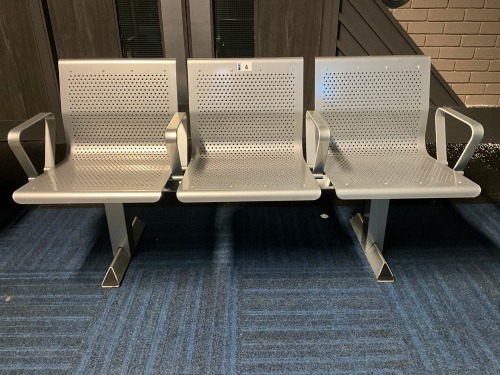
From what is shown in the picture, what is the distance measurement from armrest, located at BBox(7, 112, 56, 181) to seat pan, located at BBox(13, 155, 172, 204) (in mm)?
37

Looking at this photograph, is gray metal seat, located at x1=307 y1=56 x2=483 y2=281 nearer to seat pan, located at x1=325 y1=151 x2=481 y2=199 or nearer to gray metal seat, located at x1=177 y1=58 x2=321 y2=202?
seat pan, located at x1=325 y1=151 x2=481 y2=199

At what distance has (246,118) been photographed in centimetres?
192

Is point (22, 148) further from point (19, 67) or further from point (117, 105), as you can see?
point (19, 67)

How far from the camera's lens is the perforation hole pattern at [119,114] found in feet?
6.12

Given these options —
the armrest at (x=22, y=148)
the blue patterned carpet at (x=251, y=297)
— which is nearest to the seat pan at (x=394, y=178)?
the blue patterned carpet at (x=251, y=297)

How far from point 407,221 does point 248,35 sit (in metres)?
1.58

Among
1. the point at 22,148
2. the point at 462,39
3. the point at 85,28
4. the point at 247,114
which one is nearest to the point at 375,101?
the point at 247,114

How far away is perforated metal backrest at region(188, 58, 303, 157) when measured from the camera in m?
1.86

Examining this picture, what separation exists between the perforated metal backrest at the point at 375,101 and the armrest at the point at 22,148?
1173 mm

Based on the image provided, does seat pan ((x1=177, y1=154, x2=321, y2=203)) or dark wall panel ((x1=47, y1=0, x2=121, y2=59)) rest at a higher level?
dark wall panel ((x1=47, y1=0, x2=121, y2=59))

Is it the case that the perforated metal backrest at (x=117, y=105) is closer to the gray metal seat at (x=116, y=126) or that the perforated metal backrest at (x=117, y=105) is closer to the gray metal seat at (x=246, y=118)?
the gray metal seat at (x=116, y=126)

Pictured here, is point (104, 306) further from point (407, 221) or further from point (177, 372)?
point (407, 221)

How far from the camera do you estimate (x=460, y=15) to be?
10.2 feet

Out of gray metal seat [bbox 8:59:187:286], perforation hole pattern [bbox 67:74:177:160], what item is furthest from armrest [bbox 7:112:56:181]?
perforation hole pattern [bbox 67:74:177:160]
